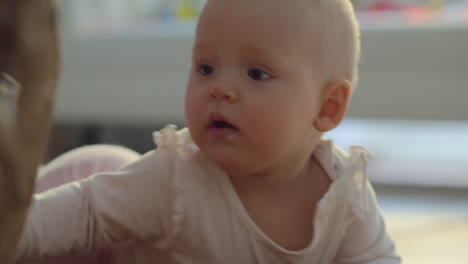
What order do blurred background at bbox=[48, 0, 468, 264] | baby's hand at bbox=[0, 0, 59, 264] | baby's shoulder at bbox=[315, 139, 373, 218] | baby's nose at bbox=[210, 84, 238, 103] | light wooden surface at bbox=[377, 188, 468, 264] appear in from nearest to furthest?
baby's hand at bbox=[0, 0, 59, 264] → baby's nose at bbox=[210, 84, 238, 103] → baby's shoulder at bbox=[315, 139, 373, 218] → light wooden surface at bbox=[377, 188, 468, 264] → blurred background at bbox=[48, 0, 468, 264]

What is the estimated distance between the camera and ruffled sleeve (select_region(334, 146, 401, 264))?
949 millimetres

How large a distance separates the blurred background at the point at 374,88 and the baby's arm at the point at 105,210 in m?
0.88

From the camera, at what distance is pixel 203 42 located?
0.84 m

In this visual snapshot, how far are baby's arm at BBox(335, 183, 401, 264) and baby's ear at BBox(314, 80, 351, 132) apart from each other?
13cm

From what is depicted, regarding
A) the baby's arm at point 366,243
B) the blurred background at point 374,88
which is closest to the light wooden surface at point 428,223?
the blurred background at point 374,88

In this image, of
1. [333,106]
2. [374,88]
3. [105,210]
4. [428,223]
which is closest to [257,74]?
[333,106]

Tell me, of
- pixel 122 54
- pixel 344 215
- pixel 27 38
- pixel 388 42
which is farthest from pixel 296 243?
pixel 122 54

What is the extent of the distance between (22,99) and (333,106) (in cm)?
50

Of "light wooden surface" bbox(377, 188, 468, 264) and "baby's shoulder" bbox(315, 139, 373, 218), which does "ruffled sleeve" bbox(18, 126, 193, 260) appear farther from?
"light wooden surface" bbox(377, 188, 468, 264)

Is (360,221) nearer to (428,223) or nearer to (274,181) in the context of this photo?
(274,181)

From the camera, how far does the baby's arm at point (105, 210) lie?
0.83 metres

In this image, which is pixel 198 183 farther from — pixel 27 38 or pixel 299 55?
pixel 27 38

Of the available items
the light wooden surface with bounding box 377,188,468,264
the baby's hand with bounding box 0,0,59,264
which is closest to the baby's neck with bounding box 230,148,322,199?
the baby's hand with bounding box 0,0,59,264

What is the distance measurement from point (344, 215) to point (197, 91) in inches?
9.8
